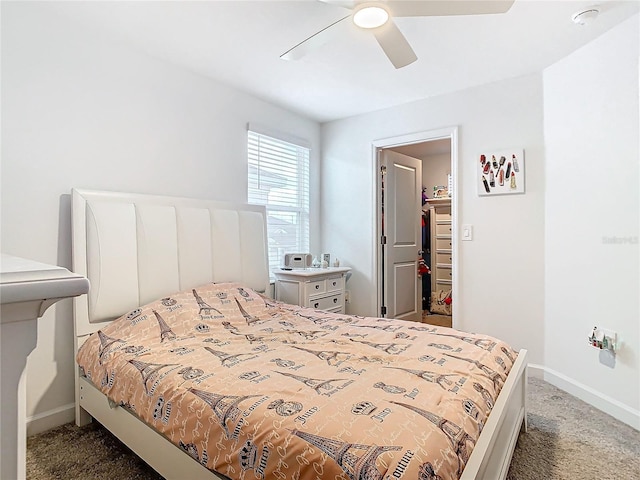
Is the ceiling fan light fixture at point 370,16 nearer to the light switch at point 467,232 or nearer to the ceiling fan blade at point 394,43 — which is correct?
the ceiling fan blade at point 394,43

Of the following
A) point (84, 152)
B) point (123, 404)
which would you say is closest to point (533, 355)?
point (123, 404)

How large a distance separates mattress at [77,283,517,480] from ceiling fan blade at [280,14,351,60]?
5.42 feet

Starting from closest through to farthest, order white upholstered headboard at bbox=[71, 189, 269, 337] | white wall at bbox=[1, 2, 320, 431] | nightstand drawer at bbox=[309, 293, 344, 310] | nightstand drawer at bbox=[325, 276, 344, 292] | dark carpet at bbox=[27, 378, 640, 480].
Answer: dark carpet at bbox=[27, 378, 640, 480] → white wall at bbox=[1, 2, 320, 431] → white upholstered headboard at bbox=[71, 189, 269, 337] → nightstand drawer at bbox=[309, 293, 344, 310] → nightstand drawer at bbox=[325, 276, 344, 292]

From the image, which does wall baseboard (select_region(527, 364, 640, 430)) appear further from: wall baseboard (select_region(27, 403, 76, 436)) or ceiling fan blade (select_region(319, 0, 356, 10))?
wall baseboard (select_region(27, 403, 76, 436))

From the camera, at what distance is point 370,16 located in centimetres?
181

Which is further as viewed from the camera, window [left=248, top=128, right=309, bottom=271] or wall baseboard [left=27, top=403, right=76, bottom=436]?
window [left=248, top=128, right=309, bottom=271]

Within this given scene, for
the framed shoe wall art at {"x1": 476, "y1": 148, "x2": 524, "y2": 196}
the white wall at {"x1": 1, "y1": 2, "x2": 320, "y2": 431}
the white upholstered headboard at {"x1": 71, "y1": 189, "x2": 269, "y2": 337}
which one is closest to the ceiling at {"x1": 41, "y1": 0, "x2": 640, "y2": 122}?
the white wall at {"x1": 1, "y1": 2, "x2": 320, "y2": 431}

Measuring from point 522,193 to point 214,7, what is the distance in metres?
2.64

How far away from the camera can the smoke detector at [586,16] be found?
2.11 m

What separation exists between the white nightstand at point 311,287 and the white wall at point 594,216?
6.03 feet

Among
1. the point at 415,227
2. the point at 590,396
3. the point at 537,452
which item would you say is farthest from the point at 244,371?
the point at 415,227

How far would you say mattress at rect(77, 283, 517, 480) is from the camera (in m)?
1.04

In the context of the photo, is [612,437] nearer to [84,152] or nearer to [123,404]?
[123,404]

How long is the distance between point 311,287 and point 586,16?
8.91 ft
